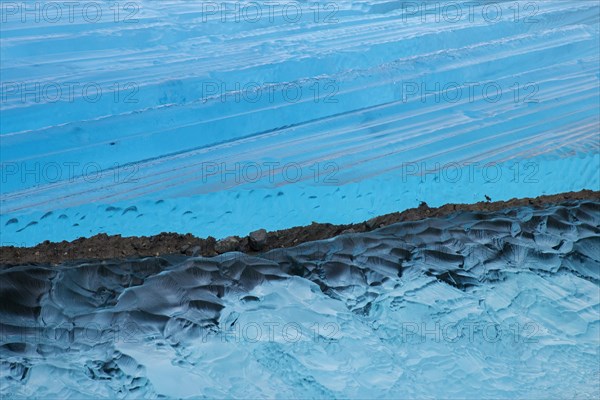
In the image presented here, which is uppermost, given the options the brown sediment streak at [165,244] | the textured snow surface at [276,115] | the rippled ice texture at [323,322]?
the textured snow surface at [276,115]

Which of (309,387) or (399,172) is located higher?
(399,172)

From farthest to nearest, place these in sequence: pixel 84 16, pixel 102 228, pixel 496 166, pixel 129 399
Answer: pixel 84 16 → pixel 496 166 → pixel 102 228 → pixel 129 399

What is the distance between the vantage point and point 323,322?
8.65ft

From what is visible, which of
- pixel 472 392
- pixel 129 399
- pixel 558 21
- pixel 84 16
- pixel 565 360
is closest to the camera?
pixel 129 399

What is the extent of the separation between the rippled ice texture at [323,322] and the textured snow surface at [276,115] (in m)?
0.64

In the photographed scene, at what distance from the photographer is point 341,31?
182 inches

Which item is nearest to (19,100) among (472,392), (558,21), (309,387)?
(309,387)

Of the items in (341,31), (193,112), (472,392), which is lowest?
(472,392)

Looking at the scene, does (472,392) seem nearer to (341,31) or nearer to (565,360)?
(565,360)

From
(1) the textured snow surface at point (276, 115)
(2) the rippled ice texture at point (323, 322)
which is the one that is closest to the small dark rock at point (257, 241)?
(2) the rippled ice texture at point (323, 322)

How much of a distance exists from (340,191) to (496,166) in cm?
87

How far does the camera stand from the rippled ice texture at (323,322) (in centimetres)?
239

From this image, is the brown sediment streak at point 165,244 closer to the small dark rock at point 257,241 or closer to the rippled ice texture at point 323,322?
the small dark rock at point 257,241

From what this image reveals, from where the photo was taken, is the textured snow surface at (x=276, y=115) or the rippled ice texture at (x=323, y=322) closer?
the rippled ice texture at (x=323, y=322)
